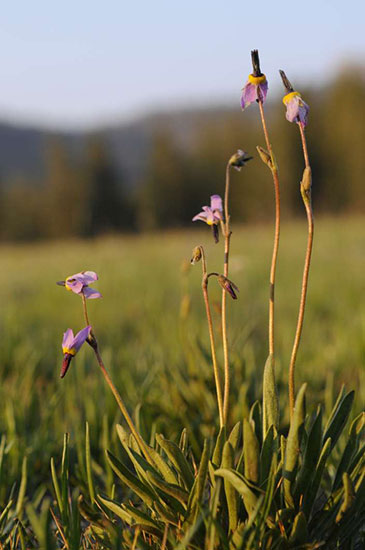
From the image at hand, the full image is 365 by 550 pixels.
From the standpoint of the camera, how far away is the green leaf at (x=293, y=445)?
976 millimetres

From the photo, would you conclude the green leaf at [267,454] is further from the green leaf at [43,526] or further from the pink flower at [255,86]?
the pink flower at [255,86]

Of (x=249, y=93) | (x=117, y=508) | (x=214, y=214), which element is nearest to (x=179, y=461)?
(x=117, y=508)

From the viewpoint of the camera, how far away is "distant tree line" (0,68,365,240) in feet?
80.9

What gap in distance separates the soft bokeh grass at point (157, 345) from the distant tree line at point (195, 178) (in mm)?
18323

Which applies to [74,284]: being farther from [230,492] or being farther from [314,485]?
[314,485]

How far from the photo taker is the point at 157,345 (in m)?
2.79

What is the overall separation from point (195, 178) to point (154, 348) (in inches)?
1212

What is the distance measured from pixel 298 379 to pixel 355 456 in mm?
1129

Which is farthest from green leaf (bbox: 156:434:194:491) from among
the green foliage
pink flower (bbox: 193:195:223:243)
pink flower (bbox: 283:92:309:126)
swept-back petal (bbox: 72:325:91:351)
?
pink flower (bbox: 283:92:309:126)

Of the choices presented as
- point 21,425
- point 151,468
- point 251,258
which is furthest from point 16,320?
point 251,258

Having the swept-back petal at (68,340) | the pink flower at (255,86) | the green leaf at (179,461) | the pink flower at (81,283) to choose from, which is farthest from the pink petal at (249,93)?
the green leaf at (179,461)

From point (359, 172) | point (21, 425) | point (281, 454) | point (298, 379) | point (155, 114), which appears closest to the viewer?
point (281, 454)

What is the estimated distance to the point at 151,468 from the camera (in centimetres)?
112

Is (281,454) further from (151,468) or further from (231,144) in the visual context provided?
(231,144)
